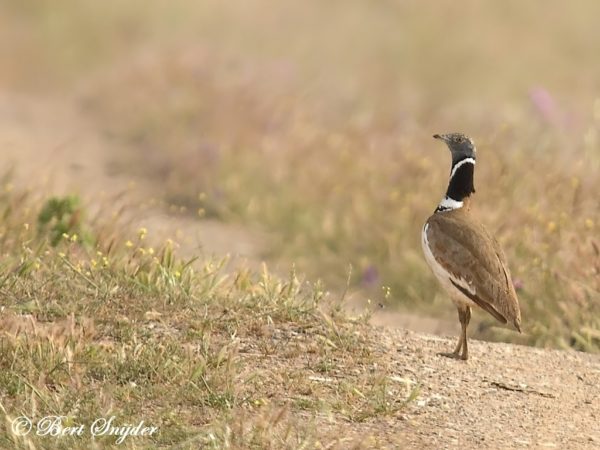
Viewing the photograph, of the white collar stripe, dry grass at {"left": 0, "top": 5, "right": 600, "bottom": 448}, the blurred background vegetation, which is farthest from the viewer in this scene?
the blurred background vegetation

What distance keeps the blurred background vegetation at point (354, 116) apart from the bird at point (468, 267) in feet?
1.85

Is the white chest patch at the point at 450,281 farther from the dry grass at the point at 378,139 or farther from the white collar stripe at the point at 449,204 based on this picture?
the dry grass at the point at 378,139

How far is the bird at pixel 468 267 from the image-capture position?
21.9ft

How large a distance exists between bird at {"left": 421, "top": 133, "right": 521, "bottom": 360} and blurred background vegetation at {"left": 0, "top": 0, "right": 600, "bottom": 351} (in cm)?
57

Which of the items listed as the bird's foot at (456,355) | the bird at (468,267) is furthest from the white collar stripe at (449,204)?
the bird's foot at (456,355)

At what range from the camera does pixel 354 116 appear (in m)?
13.9

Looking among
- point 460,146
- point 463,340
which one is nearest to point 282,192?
point 460,146

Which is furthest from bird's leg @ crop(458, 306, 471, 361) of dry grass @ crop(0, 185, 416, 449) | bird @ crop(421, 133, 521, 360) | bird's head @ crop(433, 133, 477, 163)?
bird's head @ crop(433, 133, 477, 163)

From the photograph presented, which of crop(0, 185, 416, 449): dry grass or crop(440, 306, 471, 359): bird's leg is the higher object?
crop(440, 306, 471, 359): bird's leg

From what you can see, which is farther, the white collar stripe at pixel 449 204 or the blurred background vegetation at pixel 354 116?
the blurred background vegetation at pixel 354 116

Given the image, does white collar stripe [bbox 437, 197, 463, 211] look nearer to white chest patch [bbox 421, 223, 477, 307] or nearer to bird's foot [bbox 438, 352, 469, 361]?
white chest patch [bbox 421, 223, 477, 307]

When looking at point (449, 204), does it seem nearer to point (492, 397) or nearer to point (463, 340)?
point (463, 340)

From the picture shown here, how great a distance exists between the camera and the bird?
6.68m

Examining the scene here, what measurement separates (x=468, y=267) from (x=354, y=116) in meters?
7.35
